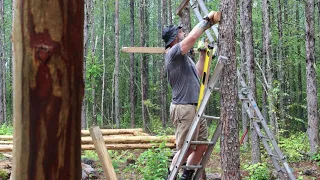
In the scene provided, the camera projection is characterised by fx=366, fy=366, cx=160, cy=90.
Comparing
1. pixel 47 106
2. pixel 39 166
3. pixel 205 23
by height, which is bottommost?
pixel 39 166

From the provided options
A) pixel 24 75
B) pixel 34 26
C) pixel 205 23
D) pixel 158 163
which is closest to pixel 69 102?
pixel 24 75

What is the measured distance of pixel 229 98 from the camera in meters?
5.36

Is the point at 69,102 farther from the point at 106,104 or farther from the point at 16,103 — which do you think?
the point at 106,104

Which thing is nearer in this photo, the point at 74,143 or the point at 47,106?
the point at 47,106

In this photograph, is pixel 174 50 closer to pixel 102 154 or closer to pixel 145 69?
pixel 102 154

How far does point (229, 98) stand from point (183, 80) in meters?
0.84

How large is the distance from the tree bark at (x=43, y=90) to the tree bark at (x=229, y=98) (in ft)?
12.6

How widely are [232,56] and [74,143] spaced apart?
13.1ft

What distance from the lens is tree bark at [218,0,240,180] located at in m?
5.31

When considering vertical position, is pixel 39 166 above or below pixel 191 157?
above

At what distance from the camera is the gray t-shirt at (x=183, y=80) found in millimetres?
4934

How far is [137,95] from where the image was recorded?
1389 inches

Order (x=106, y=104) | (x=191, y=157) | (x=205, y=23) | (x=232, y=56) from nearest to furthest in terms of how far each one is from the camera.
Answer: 1. (x=205, y=23)
2. (x=191, y=157)
3. (x=232, y=56)
4. (x=106, y=104)

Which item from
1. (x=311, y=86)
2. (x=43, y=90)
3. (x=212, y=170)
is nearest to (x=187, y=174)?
(x=43, y=90)
